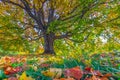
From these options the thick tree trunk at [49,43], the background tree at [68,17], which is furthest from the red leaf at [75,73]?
the thick tree trunk at [49,43]

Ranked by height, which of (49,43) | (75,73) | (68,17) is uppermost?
(68,17)

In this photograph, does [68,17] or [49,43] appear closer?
[68,17]

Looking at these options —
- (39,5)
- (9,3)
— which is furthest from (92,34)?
(9,3)

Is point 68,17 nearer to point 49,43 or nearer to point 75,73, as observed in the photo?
point 49,43

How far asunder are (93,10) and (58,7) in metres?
1.69

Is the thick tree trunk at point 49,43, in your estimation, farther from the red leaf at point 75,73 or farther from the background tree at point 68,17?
the red leaf at point 75,73

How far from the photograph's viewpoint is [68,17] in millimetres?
11539

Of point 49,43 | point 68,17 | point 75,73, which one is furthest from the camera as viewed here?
point 49,43

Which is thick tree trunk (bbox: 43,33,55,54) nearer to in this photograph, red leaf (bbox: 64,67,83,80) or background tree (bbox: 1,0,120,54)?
background tree (bbox: 1,0,120,54)

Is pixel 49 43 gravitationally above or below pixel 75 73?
above

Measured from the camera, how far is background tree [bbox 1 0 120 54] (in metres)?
10.3

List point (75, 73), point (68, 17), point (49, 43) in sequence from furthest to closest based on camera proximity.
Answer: point (49, 43) < point (68, 17) < point (75, 73)

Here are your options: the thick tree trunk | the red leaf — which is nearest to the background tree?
the thick tree trunk

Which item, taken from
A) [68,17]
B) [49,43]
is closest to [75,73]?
[68,17]
